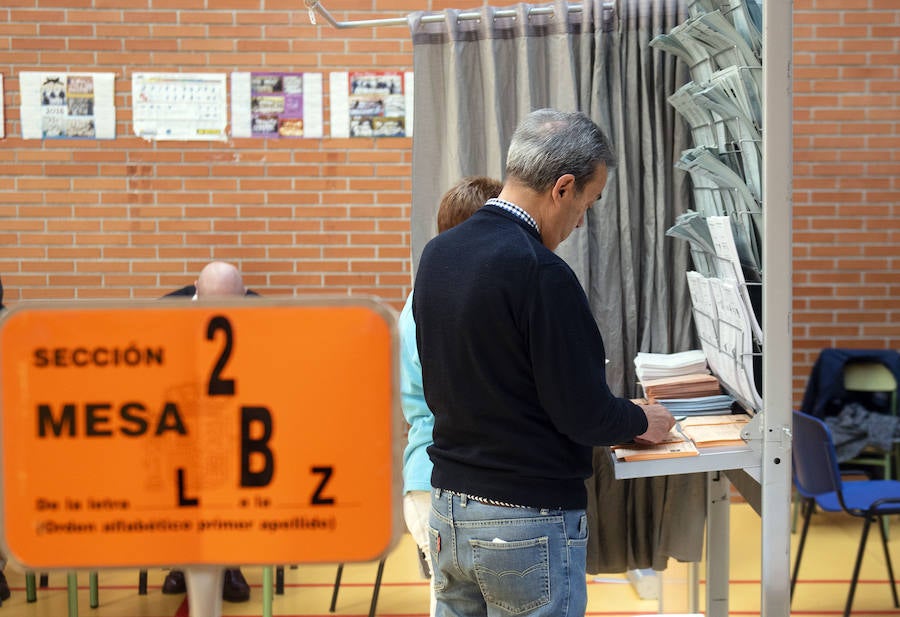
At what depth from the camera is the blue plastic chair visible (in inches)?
128

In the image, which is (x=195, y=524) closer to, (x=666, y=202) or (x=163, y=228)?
(x=666, y=202)

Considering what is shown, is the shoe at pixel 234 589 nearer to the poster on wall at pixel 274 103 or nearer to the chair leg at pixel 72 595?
the chair leg at pixel 72 595

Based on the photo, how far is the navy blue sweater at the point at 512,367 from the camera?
5.25 ft

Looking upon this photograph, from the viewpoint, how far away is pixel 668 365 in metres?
2.49

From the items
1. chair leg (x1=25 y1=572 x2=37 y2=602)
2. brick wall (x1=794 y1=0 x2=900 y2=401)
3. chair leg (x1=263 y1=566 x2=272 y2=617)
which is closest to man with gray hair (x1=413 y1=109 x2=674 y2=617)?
chair leg (x1=263 y1=566 x2=272 y2=617)

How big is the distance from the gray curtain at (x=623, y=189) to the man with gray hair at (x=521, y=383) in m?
0.86

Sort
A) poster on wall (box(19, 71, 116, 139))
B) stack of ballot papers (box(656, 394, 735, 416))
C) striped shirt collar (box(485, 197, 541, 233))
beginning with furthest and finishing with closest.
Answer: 1. poster on wall (box(19, 71, 116, 139))
2. stack of ballot papers (box(656, 394, 735, 416))
3. striped shirt collar (box(485, 197, 541, 233))

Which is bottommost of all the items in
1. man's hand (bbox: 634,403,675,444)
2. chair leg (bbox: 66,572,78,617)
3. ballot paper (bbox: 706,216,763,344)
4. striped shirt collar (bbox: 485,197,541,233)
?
chair leg (bbox: 66,572,78,617)

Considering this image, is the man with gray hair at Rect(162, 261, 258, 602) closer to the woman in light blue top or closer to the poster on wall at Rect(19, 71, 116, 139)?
the poster on wall at Rect(19, 71, 116, 139)

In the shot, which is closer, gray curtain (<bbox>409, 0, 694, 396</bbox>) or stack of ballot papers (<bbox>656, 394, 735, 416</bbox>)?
stack of ballot papers (<bbox>656, 394, 735, 416</bbox>)

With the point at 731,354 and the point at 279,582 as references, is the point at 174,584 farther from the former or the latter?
the point at 731,354

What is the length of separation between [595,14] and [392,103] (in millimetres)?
1945

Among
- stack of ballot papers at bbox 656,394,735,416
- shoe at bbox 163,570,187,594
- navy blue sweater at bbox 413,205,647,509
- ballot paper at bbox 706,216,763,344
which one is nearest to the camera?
navy blue sweater at bbox 413,205,647,509

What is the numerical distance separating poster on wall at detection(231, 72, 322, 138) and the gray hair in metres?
2.82
